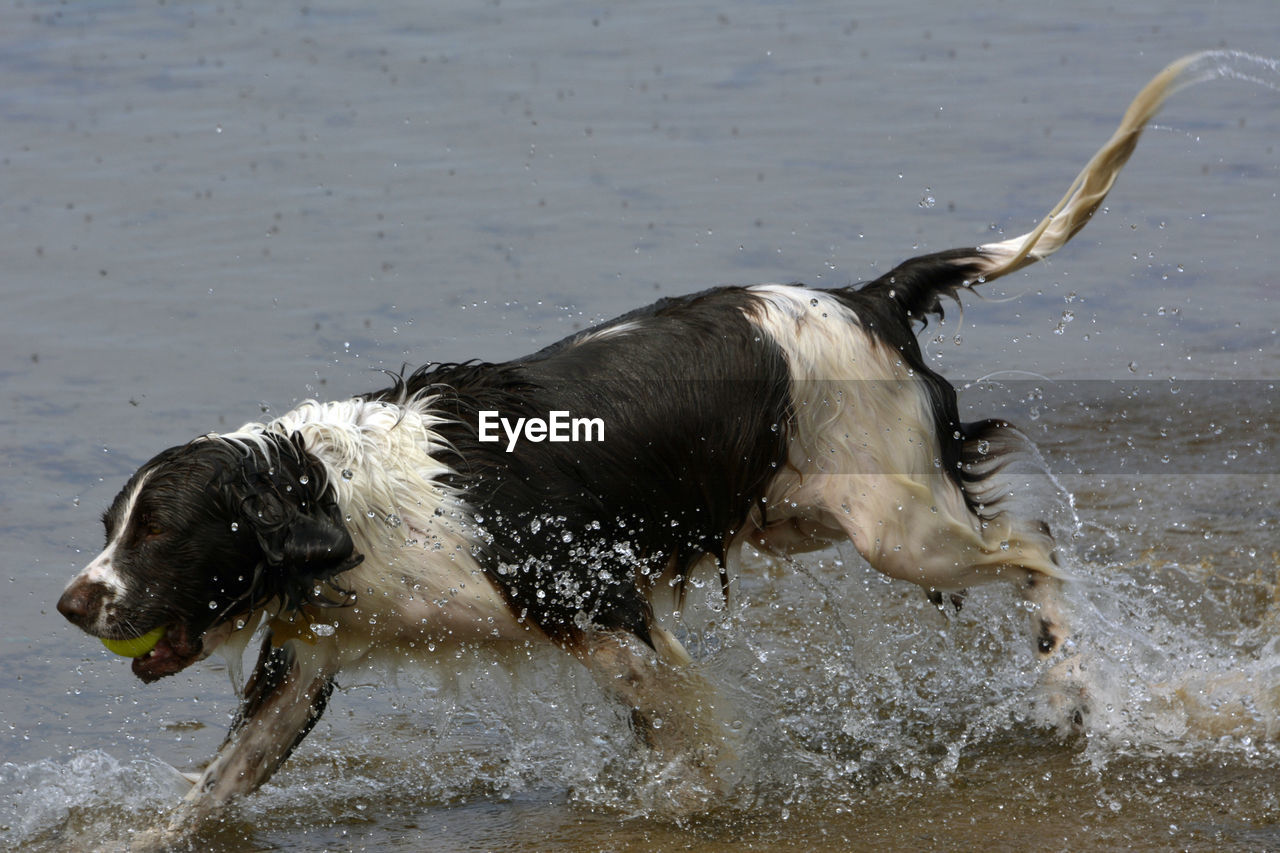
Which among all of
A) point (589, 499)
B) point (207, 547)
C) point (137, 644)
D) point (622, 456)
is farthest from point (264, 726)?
point (622, 456)

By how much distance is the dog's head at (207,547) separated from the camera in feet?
A: 14.0

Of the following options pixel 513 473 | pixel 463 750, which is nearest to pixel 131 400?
pixel 463 750

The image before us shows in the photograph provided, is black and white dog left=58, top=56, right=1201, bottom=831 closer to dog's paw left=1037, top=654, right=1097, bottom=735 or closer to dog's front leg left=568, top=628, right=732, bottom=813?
dog's front leg left=568, top=628, right=732, bottom=813

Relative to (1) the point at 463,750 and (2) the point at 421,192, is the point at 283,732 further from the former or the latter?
(2) the point at 421,192

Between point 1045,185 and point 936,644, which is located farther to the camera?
point 1045,185

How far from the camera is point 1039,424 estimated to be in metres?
8.01

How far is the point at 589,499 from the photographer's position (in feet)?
15.6

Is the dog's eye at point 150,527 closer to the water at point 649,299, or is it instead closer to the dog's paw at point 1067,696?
the water at point 649,299

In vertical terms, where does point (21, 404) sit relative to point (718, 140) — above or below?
below

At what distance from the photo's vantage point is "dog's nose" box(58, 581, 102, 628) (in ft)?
13.8

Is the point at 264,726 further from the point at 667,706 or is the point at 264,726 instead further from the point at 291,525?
the point at 667,706

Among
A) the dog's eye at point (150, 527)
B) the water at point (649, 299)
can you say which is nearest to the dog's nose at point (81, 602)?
the dog's eye at point (150, 527)

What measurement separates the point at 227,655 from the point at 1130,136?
2996 mm

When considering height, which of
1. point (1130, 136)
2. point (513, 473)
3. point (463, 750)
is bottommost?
point (463, 750)
